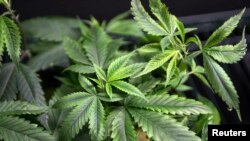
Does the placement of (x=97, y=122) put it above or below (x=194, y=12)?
below

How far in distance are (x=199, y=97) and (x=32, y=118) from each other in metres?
0.46

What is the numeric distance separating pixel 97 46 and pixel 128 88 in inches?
7.5

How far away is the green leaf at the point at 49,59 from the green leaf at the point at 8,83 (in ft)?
0.42

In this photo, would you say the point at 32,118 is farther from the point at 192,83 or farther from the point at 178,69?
the point at 192,83

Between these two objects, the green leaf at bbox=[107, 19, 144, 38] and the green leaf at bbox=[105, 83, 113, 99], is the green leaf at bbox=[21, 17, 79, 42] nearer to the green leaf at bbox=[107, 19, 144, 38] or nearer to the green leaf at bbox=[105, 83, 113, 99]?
the green leaf at bbox=[107, 19, 144, 38]

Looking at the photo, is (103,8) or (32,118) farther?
(103,8)

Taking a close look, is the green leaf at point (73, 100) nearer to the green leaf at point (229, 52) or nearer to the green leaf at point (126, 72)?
the green leaf at point (126, 72)

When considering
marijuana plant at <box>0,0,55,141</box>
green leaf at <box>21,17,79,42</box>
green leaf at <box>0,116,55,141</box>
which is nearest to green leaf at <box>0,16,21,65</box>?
marijuana plant at <box>0,0,55,141</box>

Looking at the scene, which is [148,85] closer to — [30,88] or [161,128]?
[161,128]

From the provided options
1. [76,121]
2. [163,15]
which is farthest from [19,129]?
[163,15]

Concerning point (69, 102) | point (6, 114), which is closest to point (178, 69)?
point (69, 102)

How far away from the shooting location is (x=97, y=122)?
0.68 meters

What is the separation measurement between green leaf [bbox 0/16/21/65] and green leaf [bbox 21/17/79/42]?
35cm

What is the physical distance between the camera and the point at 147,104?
708 mm
